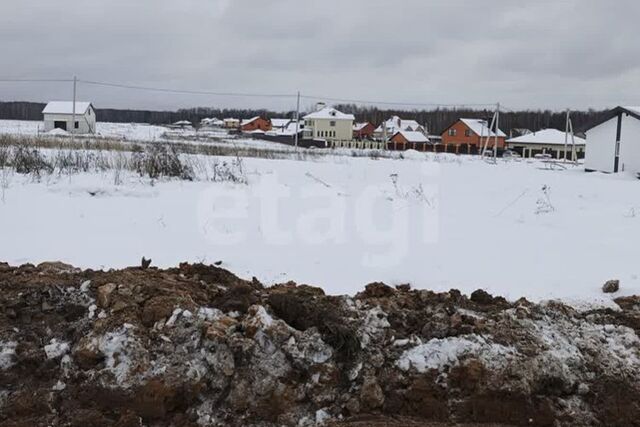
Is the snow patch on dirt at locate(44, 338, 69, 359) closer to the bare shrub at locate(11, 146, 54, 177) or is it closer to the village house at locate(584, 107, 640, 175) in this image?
the bare shrub at locate(11, 146, 54, 177)

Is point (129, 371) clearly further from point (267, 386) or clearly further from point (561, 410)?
point (561, 410)

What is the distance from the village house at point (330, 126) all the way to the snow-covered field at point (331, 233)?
6416 centimetres

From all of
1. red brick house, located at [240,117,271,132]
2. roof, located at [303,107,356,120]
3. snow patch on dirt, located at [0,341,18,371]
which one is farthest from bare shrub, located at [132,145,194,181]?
red brick house, located at [240,117,271,132]

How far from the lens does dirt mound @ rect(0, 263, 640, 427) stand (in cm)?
319

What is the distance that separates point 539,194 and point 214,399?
999 cm

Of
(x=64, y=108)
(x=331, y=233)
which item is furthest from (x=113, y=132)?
(x=331, y=233)

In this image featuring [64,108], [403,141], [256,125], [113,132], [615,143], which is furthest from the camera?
[256,125]

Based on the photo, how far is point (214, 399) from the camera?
3.24 meters

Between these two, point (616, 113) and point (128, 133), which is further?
point (128, 133)

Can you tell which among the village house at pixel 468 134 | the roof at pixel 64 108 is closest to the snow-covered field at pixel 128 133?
the roof at pixel 64 108

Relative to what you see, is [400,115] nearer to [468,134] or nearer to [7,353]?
[468,134]

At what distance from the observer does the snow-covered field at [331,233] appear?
17.4ft

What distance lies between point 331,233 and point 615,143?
23.8 metres

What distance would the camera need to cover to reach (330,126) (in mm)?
74500
